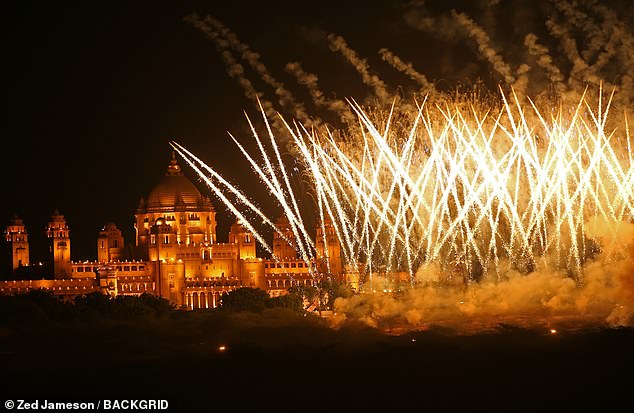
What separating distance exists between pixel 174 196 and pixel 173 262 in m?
8.88

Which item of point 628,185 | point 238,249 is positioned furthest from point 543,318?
point 238,249

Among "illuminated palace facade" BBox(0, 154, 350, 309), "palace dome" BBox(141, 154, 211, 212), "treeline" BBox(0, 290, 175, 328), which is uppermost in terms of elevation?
"palace dome" BBox(141, 154, 211, 212)

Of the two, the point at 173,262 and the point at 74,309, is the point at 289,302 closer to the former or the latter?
the point at 74,309

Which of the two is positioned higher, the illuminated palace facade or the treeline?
the illuminated palace facade

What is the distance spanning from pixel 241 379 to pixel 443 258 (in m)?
32.5

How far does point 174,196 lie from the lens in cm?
12194

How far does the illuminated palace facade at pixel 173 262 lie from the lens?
110312 millimetres

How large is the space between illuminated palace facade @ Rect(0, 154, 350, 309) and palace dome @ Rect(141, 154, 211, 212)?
10 cm

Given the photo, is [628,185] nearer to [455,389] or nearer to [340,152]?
[340,152]

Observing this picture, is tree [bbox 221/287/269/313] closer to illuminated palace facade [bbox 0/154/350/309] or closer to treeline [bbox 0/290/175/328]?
treeline [bbox 0/290/175/328]

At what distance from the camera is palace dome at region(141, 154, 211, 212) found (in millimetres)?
121312

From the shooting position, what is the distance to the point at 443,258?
86125 mm

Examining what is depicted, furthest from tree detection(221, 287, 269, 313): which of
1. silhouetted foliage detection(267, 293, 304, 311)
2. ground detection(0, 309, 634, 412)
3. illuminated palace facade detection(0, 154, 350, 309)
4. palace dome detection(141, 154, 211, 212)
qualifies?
palace dome detection(141, 154, 211, 212)

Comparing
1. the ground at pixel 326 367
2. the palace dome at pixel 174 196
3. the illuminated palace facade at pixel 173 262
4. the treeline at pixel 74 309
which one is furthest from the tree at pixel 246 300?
the palace dome at pixel 174 196
